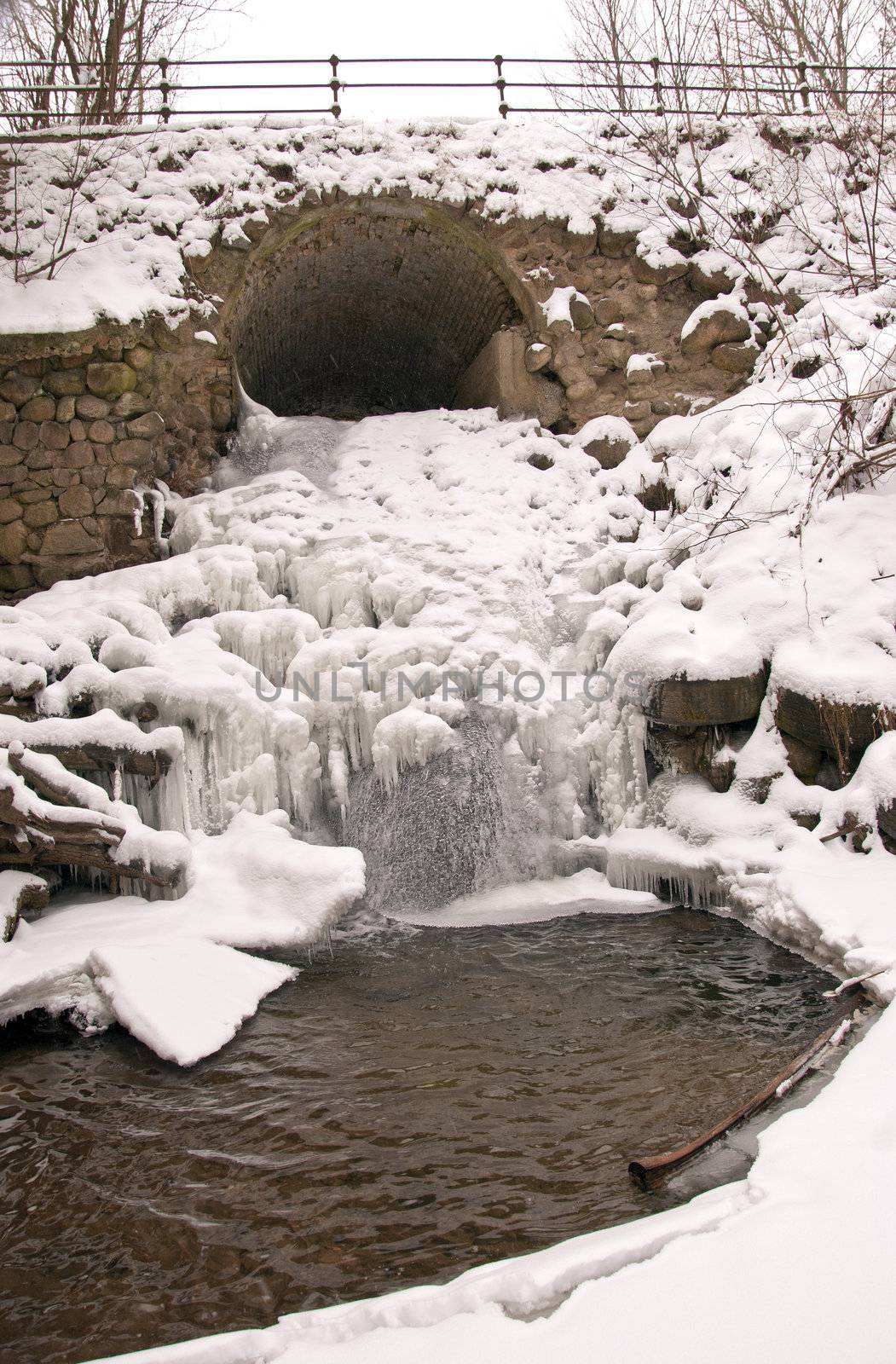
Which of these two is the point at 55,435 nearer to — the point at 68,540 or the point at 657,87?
the point at 68,540

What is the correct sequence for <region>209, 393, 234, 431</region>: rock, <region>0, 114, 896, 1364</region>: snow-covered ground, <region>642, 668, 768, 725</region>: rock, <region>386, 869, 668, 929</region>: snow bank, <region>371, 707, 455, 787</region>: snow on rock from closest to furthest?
<region>0, 114, 896, 1364</region>: snow-covered ground < <region>386, 869, 668, 929</region>: snow bank < <region>642, 668, 768, 725</region>: rock < <region>371, 707, 455, 787</region>: snow on rock < <region>209, 393, 234, 431</region>: rock

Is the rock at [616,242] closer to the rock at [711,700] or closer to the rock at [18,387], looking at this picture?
the rock at [711,700]

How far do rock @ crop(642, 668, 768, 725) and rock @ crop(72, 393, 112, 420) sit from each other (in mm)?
4482

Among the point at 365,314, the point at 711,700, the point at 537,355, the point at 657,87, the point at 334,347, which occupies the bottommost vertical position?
the point at 711,700

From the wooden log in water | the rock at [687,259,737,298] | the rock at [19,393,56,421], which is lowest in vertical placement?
the wooden log in water

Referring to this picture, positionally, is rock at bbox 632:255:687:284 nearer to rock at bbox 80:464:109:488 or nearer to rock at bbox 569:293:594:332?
rock at bbox 569:293:594:332

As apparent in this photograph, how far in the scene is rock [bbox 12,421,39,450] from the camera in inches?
253

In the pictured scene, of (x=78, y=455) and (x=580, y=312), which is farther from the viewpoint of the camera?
(x=580, y=312)

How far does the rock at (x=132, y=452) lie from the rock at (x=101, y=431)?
0.07 m

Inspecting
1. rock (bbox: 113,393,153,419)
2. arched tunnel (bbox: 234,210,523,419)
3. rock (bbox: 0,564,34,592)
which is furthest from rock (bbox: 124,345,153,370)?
rock (bbox: 0,564,34,592)

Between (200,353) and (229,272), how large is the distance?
2.43ft

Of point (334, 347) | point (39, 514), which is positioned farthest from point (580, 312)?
point (39, 514)

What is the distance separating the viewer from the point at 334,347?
9367 millimetres

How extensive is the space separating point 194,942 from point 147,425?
430 cm
